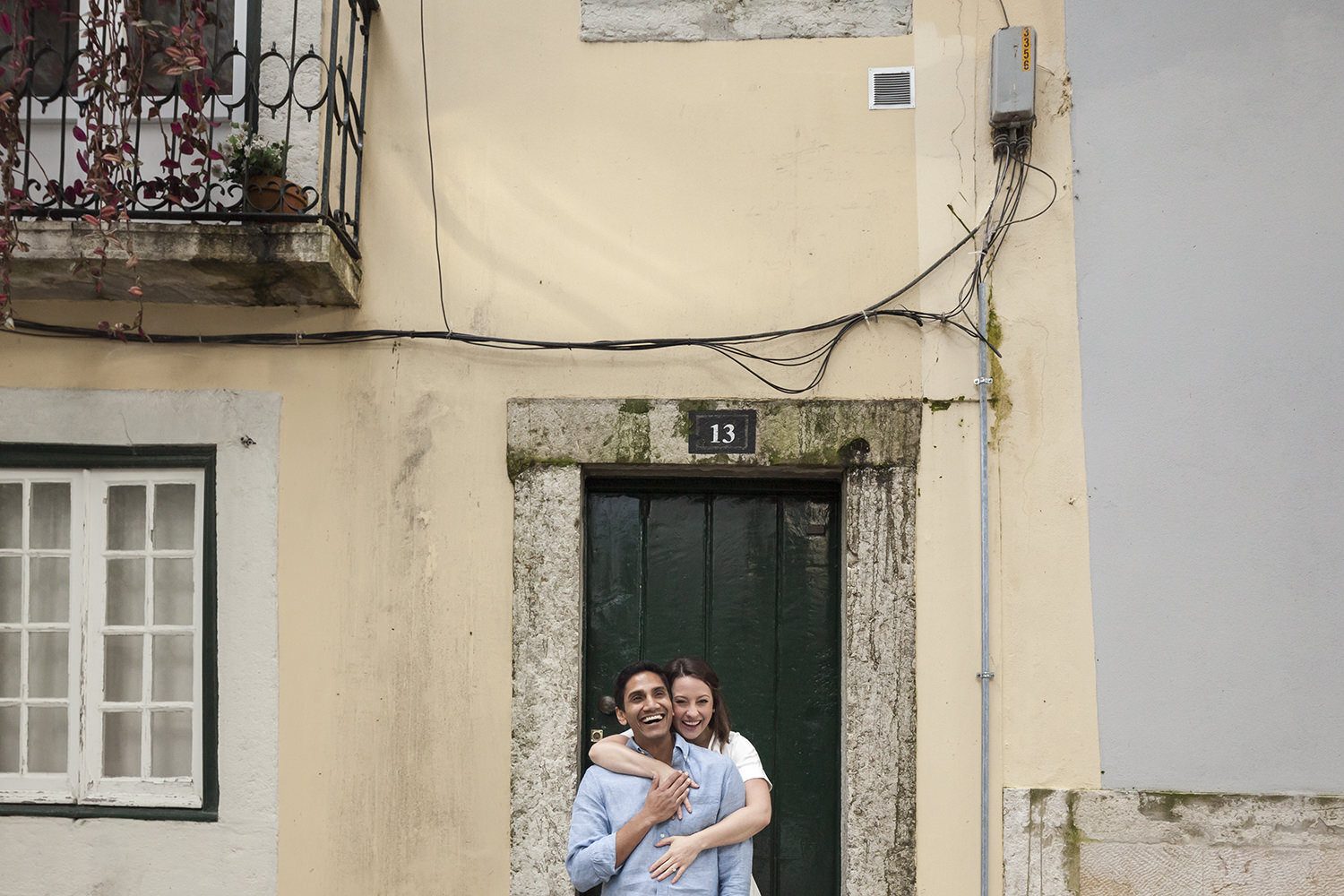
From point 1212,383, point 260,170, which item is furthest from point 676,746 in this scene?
point 260,170

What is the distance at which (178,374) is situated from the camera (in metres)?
3.71

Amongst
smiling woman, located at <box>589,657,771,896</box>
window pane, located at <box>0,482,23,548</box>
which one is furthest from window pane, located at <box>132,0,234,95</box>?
smiling woman, located at <box>589,657,771,896</box>

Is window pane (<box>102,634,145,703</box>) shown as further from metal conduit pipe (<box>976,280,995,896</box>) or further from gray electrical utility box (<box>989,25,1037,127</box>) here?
gray electrical utility box (<box>989,25,1037,127</box>)

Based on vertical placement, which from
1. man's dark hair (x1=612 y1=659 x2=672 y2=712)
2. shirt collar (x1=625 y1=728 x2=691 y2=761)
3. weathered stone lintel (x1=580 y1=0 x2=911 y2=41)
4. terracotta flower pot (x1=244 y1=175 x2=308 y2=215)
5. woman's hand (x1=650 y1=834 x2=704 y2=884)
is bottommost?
woman's hand (x1=650 y1=834 x2=704 y2=884)

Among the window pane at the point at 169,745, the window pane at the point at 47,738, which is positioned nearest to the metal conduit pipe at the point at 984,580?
the window pane at the point at 169,745

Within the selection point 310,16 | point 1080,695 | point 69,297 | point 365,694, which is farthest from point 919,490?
point 69,297

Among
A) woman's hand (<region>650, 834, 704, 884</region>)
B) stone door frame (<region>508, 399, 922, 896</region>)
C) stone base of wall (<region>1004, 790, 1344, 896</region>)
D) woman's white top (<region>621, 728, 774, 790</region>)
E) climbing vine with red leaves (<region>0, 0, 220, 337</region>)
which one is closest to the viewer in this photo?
woman's hand (<region>650, 834, 704, 884</region>)

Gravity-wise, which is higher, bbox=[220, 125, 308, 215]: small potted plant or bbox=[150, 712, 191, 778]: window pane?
bbox=[220, 125, 308, 215]: small potted plant

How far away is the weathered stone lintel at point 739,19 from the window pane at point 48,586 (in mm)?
3129

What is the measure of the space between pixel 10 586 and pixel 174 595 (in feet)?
2.31

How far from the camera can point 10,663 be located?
3740 mm

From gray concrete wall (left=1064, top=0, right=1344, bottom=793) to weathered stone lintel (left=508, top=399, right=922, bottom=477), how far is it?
0.82 m

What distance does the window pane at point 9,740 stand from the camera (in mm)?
3707

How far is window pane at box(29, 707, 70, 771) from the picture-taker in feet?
12.1
